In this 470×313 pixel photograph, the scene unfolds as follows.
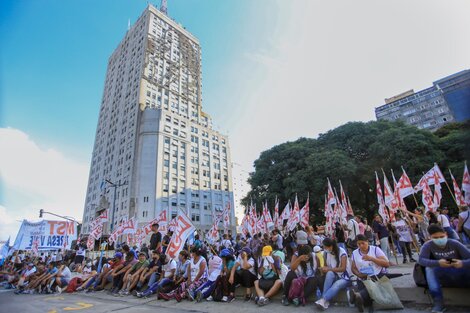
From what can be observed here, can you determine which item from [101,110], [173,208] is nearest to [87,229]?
[173,208]

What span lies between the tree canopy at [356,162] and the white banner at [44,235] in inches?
739

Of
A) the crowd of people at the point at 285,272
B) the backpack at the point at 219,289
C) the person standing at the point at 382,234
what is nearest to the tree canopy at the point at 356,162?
the person standing at the point at 382,234

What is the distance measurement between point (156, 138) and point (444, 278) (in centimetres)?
5224

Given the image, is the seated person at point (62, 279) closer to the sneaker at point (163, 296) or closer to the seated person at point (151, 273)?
the seated person at point (151, 273)

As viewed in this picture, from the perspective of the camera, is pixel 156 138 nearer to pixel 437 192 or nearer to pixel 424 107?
pixel 437 192

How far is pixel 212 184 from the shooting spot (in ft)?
197

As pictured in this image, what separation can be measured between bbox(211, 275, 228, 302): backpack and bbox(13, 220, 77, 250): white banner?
471 inches

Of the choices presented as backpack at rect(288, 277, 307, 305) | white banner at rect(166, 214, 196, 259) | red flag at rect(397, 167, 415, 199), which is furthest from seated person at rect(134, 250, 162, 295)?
red flag at rect(397, 167, 415, 199)

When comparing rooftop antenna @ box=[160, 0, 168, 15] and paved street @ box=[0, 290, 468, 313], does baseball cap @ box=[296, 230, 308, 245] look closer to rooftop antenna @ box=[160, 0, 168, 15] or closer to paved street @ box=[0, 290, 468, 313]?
paved street @ box=[0, 290, 468, 313]

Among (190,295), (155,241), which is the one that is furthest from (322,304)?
(155,241)

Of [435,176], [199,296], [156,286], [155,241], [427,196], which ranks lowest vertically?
[199,296]

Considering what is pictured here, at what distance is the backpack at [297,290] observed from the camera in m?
5.40

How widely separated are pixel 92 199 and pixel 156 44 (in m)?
39.6

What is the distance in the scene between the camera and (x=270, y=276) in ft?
20.2
